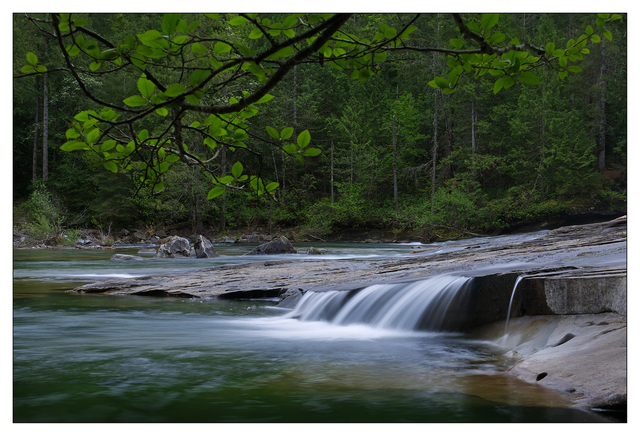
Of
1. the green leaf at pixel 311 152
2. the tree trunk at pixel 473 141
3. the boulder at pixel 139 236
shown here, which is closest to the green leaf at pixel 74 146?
the green leaf at pixel 311 152

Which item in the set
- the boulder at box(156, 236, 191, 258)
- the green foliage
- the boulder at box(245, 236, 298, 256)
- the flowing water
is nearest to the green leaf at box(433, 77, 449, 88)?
the flowing water

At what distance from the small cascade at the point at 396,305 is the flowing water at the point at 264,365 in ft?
0.06

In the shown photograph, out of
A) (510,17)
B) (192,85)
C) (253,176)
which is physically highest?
(510,17)

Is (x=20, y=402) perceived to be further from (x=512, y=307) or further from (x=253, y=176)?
(x=512, y=307)

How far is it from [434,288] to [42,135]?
838 centimetres

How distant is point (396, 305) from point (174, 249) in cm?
944

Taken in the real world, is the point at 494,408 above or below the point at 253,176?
below

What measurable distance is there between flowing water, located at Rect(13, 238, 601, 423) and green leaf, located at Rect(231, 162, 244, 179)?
1.37 m

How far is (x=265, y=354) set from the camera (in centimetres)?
375

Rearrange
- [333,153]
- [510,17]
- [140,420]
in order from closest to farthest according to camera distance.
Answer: [140,420], [510,17], [333,153]

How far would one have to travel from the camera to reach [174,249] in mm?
13070

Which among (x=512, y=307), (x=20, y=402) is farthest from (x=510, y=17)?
(x=20, y=402)

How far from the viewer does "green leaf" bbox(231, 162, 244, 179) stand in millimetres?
1506

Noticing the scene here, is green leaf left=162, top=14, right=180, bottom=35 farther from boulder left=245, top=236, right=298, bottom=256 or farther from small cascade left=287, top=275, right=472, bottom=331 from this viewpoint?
boulder left=245, top=236, right=298, bottom=256
